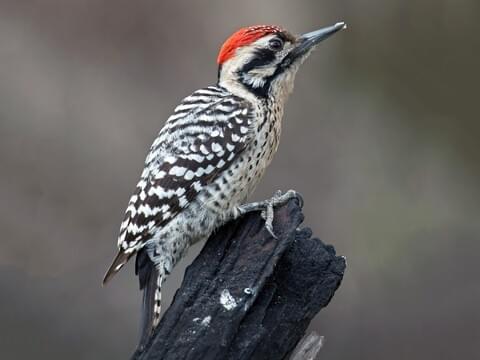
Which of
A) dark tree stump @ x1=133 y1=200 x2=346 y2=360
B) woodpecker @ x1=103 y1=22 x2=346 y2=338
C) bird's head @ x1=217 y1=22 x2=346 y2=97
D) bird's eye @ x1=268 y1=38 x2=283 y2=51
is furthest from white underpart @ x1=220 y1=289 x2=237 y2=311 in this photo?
bird's eye @ x1=268 y1=38 x2=283 y2=51

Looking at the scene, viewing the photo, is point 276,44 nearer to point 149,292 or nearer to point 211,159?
point 211,159

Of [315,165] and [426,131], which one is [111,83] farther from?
[426,131]

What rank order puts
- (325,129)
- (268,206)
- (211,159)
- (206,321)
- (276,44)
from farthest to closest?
(325,129)
(276,44)
(211,159)
(268,206)
(206,321)

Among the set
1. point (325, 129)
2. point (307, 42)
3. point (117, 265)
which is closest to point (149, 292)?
point (117, 265)

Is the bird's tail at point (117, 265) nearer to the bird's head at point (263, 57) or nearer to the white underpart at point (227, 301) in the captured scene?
the white underpart at point (227, 301)

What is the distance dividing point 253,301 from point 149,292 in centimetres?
109

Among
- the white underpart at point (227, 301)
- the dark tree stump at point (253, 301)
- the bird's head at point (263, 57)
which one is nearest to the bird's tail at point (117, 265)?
the dark tree stump at point (253, 301)

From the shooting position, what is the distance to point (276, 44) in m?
6.06

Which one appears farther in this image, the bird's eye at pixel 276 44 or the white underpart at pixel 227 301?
the bird's eye at pixel 276 44

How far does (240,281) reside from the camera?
4.78m

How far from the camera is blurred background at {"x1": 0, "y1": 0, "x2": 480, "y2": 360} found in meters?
9.16

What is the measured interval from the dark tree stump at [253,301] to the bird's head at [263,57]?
4.41ft

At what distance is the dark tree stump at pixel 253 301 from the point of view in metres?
4.60

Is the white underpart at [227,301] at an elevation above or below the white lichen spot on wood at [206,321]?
above
